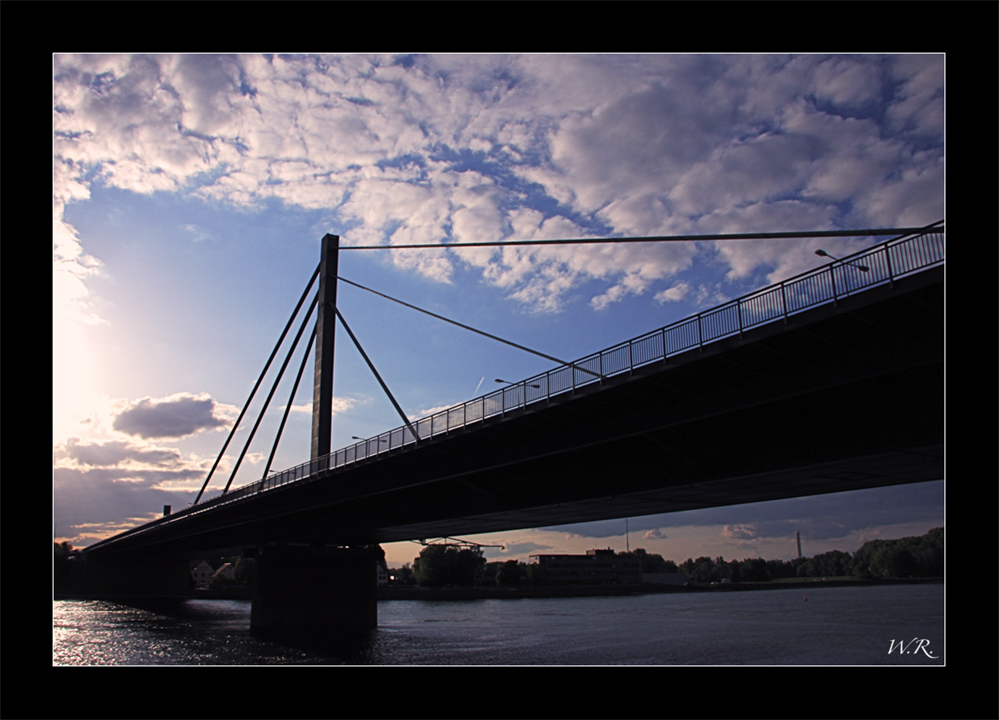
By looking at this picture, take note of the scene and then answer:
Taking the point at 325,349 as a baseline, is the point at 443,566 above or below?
below

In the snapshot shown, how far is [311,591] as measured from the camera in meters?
48.6

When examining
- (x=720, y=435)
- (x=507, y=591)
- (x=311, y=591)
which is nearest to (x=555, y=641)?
(x=311, y=591)

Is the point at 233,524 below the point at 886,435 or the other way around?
below

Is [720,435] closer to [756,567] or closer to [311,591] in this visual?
[311,591]

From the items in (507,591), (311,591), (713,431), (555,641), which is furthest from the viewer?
(507,591)

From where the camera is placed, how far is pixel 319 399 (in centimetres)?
4794

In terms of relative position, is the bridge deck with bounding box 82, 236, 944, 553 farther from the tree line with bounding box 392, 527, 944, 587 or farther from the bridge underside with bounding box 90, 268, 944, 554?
the tree line with bounding box 392, 527, 944, 587

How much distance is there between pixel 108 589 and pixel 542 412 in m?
105

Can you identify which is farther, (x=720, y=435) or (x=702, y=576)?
(x=702, y=576)

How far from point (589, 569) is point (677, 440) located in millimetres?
136508

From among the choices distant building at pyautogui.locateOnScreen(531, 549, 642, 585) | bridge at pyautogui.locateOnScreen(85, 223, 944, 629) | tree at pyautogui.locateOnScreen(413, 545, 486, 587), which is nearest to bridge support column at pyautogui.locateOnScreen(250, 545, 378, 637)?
bridge at pyautogui.locateOnScreen(85, 223, 944, 629)
